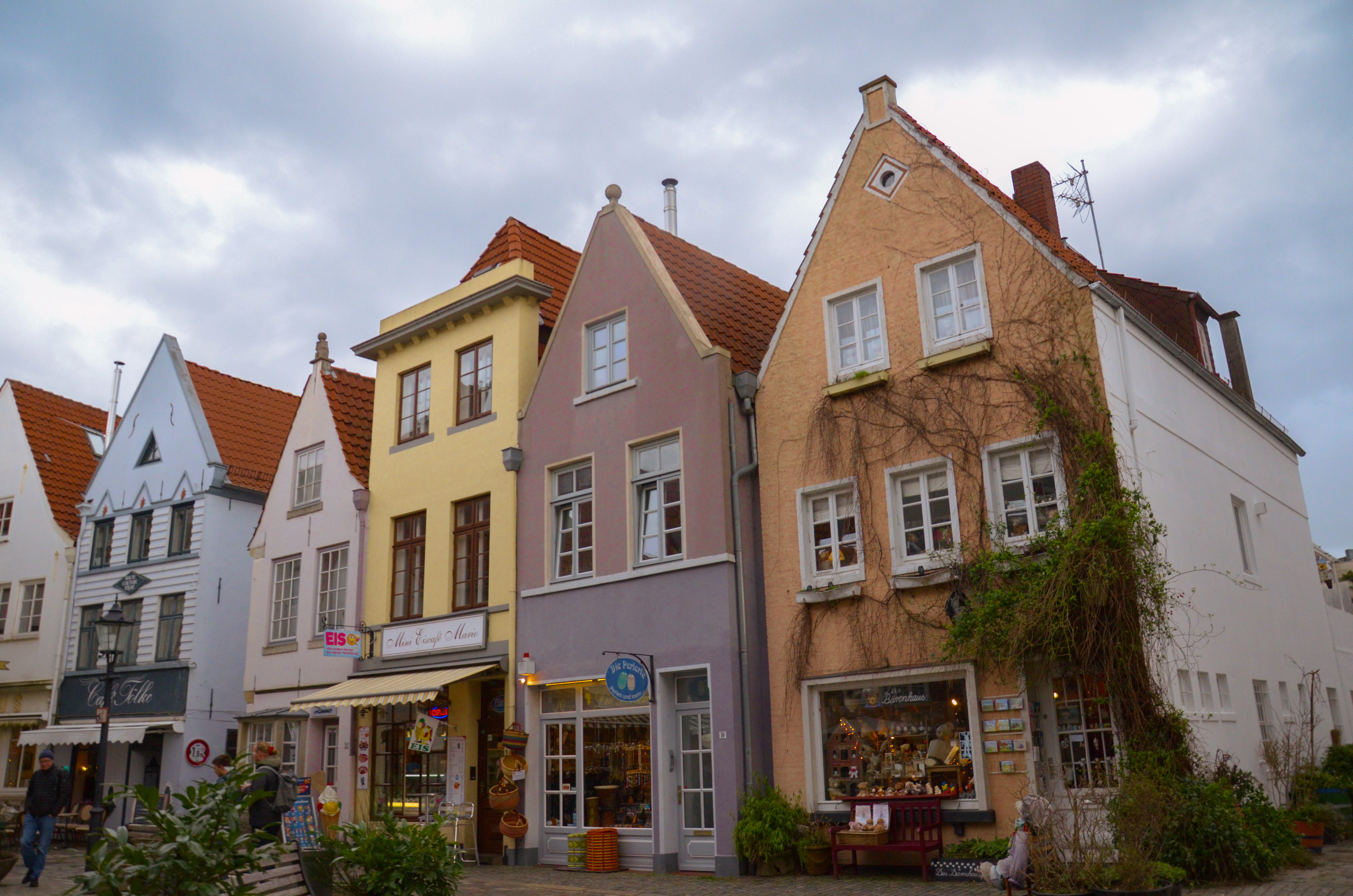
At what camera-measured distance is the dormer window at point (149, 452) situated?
28.6 meters

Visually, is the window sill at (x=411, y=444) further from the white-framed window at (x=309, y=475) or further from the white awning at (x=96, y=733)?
the white awning at (x=96, y=733)

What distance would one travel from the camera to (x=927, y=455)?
14.8 m

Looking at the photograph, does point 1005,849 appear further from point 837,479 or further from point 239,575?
point 239,575

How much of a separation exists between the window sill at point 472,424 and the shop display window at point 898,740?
8133 mm

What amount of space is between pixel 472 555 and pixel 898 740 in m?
8.78

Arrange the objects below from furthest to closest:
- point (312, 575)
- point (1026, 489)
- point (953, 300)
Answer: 1. point (312, 575)
2. point (953, 300)
3. point (1026, 489)

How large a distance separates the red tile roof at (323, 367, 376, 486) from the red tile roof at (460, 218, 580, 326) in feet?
12.2

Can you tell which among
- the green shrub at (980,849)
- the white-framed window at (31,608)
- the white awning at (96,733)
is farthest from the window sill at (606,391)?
the white-framed window at (31,608)

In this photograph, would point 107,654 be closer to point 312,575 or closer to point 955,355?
point 312,575

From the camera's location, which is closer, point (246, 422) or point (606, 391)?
point (606, 391)

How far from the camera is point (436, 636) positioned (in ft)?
65.3

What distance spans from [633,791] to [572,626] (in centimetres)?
272

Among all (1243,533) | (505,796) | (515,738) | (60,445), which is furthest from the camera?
(60,445)

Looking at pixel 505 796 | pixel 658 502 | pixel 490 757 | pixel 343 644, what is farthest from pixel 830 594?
pixel 343 644
